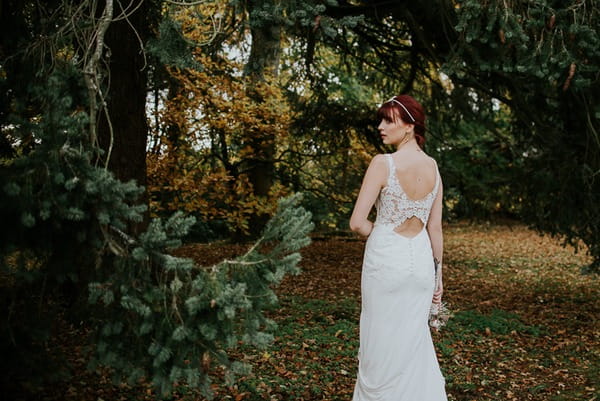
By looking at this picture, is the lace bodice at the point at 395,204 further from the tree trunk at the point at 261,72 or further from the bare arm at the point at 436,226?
the tree trunk at the point at 261,72

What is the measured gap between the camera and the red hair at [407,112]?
11.9ft

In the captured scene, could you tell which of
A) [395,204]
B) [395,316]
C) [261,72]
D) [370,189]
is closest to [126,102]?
[261,72]

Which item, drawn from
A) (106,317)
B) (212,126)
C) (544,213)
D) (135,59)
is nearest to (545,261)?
(544,213)

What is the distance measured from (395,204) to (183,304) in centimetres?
152

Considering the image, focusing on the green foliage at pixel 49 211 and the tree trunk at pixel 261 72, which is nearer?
the green foliage at pixel 49 211

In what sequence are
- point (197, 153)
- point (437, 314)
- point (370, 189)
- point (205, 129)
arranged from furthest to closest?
point (197, 153) → point (205, 129) → point (437, 314) → point (370, 189)

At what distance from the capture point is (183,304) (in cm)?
274

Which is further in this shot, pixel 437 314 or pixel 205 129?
pixel 205 129

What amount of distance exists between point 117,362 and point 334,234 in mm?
13623

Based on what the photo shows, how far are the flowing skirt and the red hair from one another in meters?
0.68

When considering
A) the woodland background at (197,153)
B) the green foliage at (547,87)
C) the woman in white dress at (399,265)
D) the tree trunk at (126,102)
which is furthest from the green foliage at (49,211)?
the green foliage at (547,87)

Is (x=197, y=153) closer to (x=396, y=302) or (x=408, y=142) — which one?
(x=408, y=142)

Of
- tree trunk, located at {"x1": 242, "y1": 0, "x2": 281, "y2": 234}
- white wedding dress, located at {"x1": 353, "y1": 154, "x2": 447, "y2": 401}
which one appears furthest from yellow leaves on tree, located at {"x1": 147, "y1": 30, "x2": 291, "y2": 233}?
white wedding dress, located at {"x1": 353, "y1": 154, "x2": 447, "y2": 401}

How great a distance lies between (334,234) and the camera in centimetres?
1625
